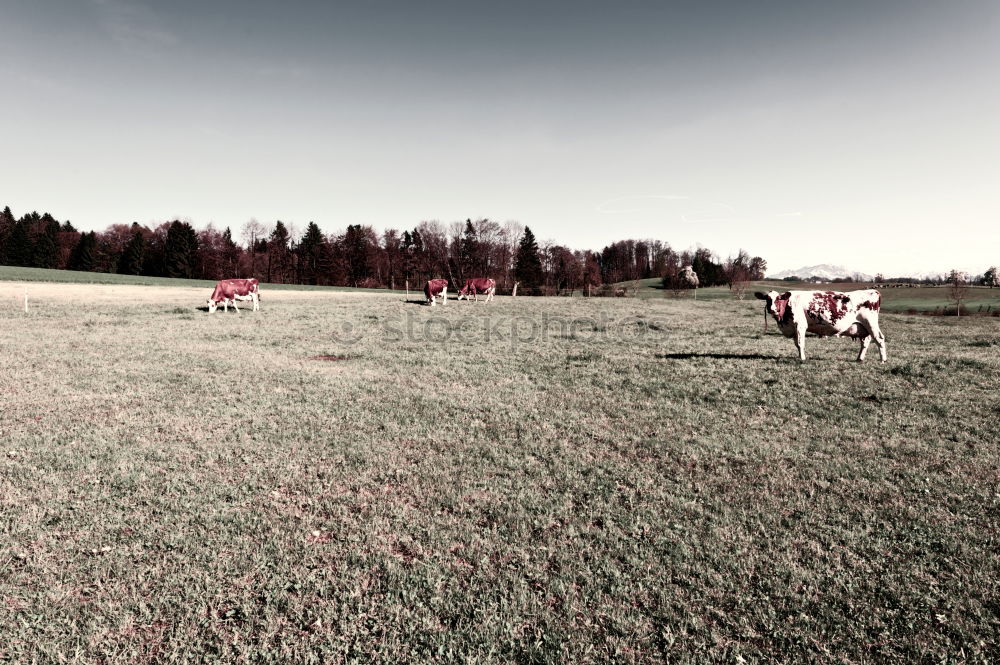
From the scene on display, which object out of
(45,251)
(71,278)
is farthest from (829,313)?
(45,251)

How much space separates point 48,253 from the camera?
84250 millimetres

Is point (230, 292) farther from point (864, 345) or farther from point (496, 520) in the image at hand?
point (864, 345)

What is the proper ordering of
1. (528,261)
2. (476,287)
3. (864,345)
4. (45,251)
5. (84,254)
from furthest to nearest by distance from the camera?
(84,254), (45,251), (528,261), (476,287), (864,345)

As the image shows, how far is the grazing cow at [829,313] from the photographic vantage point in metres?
11.8

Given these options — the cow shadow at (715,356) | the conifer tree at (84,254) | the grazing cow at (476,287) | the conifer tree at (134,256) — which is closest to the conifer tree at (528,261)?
the grazing cow at (476,287)

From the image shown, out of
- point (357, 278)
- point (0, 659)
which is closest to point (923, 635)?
point (0, 659)

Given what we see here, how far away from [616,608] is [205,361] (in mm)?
11684

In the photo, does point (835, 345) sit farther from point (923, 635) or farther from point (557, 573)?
point (557, 573)

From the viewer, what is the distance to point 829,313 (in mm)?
11812

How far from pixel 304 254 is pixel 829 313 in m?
90.7

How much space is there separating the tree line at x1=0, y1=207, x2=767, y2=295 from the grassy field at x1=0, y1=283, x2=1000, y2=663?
68.6m

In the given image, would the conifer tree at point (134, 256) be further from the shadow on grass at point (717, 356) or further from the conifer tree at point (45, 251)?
the shadow on grass at point (717, 356)

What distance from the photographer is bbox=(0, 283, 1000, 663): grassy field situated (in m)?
3.04

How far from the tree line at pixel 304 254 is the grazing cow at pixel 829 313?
6436 centimetres
